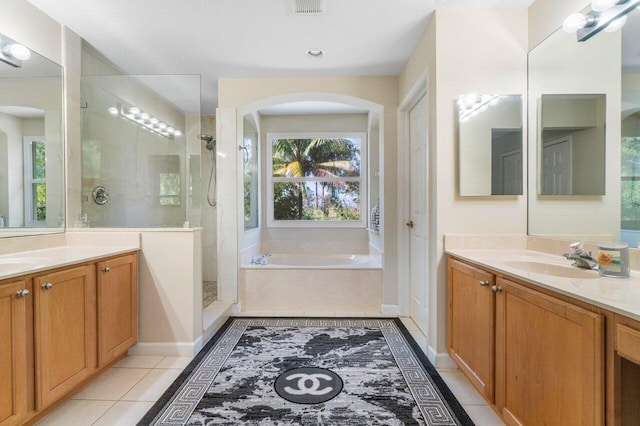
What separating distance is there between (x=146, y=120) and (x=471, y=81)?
9.09ft

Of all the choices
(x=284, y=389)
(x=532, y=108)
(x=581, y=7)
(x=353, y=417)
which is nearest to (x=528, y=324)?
(x=353, y=417)

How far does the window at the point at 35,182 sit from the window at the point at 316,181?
282cm

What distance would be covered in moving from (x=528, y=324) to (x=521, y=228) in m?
1.06

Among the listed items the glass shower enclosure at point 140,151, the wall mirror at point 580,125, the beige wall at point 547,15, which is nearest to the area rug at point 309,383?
the glass shower enclosure at point 140,151

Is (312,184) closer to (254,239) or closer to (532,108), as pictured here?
(254,239)

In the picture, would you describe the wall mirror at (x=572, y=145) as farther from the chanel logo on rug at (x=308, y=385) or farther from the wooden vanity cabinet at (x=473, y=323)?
the chanel logo on rug at (x=308, y=385)

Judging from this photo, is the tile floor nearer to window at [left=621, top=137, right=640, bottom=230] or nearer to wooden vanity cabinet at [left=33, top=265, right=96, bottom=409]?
wooden vanity cabinet at [left=33, top=265, right=96, bottom=409]

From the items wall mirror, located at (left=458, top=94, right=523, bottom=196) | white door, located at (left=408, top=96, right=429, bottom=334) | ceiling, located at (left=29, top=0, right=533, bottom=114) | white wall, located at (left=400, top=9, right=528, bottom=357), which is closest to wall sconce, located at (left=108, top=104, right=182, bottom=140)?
ceiling, located at (left=29, top=0, right=533, bottom=114)

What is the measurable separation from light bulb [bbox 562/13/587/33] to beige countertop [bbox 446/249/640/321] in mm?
1301

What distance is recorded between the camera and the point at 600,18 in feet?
5.37

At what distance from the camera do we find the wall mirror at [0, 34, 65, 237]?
6.30 ft

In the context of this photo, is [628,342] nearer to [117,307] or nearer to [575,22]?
[575,22]

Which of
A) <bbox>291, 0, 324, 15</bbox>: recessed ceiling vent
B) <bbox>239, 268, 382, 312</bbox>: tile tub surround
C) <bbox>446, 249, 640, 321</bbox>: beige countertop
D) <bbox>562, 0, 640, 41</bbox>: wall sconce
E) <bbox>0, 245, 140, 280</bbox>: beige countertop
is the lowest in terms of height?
<bbox>239, 268, 382, 312</bbox>: tile tub surround

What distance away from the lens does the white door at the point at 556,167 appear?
191 centimetres
